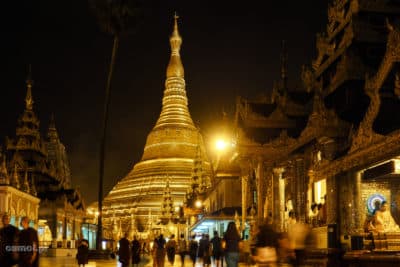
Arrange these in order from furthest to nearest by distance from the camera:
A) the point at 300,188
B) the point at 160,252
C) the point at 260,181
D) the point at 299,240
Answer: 1. the point at 260,181
2. the point at 300,188
3. the point at 160,252
4. the point at 299,240

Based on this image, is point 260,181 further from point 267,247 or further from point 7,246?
point 7,246

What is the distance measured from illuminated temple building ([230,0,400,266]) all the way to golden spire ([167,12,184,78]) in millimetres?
61229

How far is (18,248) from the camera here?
1173 cm

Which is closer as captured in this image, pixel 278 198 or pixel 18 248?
pixel 18 248

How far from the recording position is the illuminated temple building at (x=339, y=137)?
16.7 meters

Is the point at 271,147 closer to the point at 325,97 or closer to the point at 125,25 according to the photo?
the point at 325,97

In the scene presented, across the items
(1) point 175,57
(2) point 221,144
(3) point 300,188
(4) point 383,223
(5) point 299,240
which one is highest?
(1) point 175,57

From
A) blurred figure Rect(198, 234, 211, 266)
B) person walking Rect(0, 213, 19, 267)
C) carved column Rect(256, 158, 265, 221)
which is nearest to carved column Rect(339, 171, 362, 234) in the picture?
blurred figure Rect(198, 234, 211, 266)

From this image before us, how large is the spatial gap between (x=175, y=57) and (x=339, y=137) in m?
73.3

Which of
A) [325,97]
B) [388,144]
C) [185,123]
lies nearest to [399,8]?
[325,97]

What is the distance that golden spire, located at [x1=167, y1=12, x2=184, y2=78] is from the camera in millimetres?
90625

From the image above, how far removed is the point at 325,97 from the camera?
22.3 metres

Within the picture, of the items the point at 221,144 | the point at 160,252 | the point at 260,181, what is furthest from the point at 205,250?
the point at 221,144

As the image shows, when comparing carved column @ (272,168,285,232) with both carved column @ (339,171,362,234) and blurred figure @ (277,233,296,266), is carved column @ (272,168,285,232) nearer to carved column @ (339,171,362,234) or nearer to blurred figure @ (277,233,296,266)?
carved column @ (339,171,362,234)
